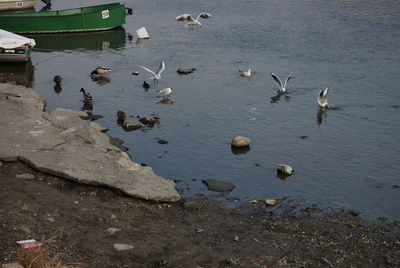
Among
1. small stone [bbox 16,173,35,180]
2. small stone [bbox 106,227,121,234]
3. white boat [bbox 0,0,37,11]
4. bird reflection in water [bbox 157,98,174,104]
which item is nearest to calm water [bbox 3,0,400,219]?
bird reflection in water [bbox 157,98,174,104]

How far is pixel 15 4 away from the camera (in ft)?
130

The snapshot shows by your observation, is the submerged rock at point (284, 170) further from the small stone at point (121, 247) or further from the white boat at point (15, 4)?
the white boat at point (15, 4)

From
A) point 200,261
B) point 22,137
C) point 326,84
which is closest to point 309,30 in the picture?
point 326,84

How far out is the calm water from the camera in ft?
39.9

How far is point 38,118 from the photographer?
13.2 metres

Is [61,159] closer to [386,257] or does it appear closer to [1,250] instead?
[1,250]

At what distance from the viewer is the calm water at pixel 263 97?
12.2 m

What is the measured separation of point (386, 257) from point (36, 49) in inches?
890

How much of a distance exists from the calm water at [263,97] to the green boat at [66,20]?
66 cm

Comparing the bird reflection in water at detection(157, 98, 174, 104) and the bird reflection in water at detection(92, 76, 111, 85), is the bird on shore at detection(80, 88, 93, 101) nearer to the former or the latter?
the bird reflection in water at detection(92, 76, 111, 85)

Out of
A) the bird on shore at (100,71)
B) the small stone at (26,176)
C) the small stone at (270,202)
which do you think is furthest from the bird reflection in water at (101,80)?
the small stone at (270,202)

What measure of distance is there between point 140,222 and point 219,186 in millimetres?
2874

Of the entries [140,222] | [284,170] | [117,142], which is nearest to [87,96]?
[117,142]

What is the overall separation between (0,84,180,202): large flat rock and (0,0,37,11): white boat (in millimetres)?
27901
